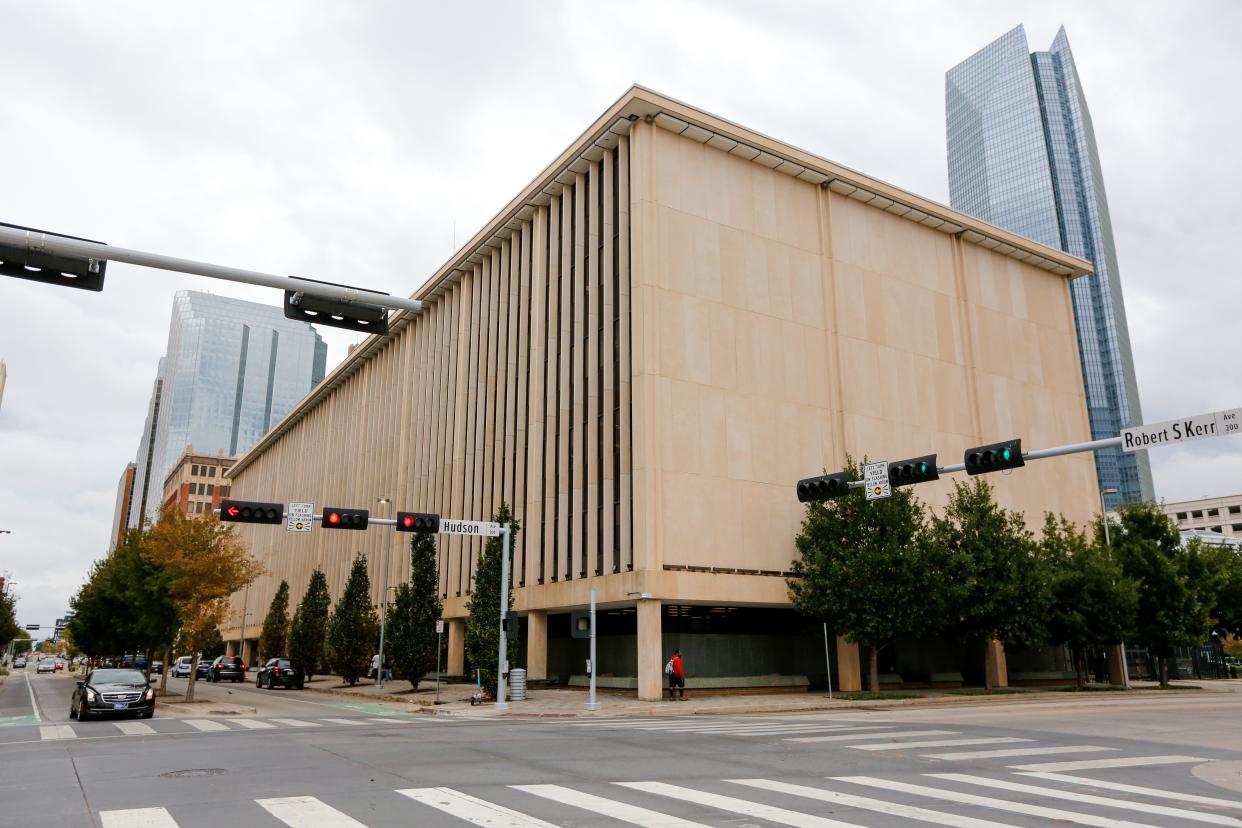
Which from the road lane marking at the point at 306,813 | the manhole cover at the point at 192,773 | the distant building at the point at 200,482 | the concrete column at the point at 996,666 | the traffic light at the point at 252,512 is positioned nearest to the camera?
the road lane marking at the point at 306,813

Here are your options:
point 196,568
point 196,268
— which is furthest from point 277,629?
point 196,268

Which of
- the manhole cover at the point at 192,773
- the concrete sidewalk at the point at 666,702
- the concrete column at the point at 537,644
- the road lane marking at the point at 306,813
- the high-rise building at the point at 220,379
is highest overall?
the high-rise building at the point at 220,379

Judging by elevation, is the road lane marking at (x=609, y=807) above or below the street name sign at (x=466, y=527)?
below

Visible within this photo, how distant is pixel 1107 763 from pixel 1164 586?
3700 cm

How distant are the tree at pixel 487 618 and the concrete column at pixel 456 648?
15278mm

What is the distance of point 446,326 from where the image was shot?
→ 59.1 metres

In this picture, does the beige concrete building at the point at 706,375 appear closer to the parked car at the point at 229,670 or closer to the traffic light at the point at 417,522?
the traffic light at the point at 417,522

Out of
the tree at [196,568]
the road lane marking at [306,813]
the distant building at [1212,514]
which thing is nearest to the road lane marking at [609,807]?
the road lane marking at [306,813]

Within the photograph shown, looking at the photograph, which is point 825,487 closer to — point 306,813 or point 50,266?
point 306,813

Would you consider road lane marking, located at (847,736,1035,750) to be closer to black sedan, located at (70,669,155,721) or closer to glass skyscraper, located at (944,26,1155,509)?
black sedan, located at (70,669,155,721)

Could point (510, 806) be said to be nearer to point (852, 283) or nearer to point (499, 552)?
point (499, 552)

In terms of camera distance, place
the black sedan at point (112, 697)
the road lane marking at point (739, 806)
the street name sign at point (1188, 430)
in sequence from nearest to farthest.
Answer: the road lane marking at point (739, 806) → the street name sign at point (1188, 430) → the black sedan at point (112, 697)

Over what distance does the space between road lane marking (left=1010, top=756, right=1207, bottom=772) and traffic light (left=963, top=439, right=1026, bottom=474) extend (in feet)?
20.0

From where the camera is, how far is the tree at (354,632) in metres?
48.7
